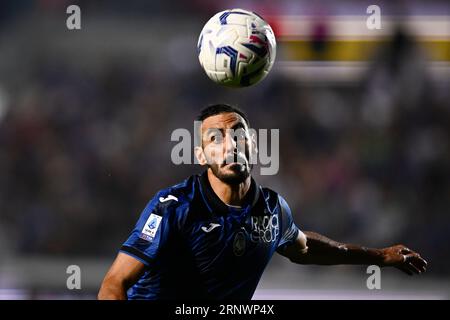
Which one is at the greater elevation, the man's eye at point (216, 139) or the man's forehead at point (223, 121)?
the man's forehead at point (223, 121)

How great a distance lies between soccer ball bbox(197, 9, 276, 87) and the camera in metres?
5.64


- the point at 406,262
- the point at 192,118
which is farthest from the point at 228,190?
the point at 192,118

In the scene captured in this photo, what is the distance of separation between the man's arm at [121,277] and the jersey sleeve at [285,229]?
1.05 meters

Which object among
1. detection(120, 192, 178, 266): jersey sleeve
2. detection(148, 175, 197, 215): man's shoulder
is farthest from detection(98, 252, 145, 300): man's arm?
detection(148, 175, 197, 215): man's shoulder

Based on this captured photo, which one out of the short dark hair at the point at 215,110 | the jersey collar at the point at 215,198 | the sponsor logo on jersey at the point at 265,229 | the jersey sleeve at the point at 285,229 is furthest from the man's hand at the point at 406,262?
the short dark hair at the point at 215,110

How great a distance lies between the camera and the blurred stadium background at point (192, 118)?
374 inches

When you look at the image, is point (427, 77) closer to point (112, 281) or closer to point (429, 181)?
point (429, 181)

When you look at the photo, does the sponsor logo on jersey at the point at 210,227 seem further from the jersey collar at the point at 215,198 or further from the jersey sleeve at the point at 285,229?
the jersey sleeve at the point at 285,229

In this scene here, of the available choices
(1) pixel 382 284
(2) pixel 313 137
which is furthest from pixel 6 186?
(1) pixel 382 284

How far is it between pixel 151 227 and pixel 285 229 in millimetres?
994

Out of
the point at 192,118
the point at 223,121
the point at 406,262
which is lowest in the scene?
the point at 406,262

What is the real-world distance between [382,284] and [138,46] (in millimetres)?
4435

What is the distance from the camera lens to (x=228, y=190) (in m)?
5.21

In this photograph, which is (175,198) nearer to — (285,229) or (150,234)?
(150,234)
